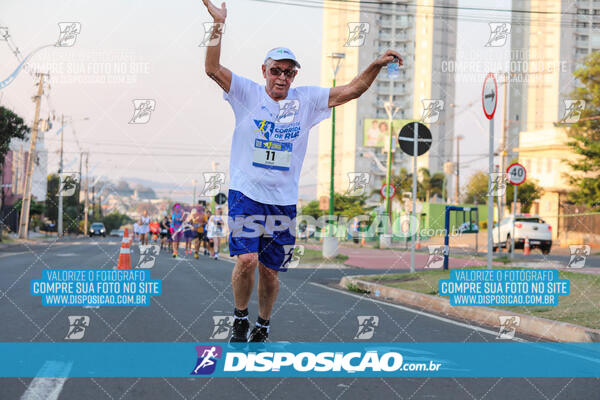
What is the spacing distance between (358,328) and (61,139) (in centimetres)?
5145

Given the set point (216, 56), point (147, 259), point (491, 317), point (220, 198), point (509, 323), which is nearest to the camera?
point (216, 56)

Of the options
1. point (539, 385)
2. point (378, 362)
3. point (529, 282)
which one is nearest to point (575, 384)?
point (539, 385)

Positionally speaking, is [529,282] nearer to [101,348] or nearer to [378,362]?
[378,362]

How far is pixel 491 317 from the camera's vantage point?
7.75 m

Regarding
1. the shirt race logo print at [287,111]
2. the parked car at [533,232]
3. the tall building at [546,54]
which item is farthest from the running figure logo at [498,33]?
the tall building at [546,54]

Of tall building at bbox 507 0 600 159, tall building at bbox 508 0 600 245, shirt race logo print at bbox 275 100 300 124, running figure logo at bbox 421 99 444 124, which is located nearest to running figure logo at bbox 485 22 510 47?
running figure logo at bbox 421 99 444 124

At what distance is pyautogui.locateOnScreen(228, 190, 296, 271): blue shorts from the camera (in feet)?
15.7

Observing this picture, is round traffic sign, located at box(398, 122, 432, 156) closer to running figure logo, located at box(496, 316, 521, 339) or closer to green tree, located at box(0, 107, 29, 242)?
running figure logo, located at box(496, 316, 521, 339)

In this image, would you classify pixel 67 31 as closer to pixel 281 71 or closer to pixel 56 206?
pixel 281 71

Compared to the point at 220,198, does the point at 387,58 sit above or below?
above

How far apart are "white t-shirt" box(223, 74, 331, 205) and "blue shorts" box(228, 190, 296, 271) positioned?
6 centimetres

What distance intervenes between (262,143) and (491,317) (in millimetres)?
4263

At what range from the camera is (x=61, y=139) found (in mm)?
53562

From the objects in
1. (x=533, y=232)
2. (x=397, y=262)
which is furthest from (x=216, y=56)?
(x=533, y=232)
